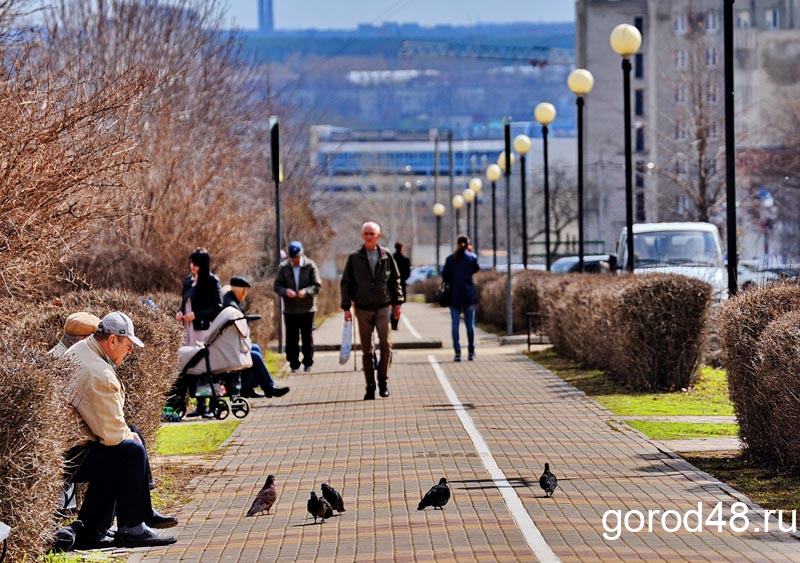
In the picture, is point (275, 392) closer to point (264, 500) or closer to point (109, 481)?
point (264, 500)

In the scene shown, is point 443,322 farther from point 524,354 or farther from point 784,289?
point 784,289

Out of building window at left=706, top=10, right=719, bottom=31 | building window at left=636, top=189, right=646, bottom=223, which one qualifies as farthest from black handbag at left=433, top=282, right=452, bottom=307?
building window at left=706, top=10, right=719, bottom=31

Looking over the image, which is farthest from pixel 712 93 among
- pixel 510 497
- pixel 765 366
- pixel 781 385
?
→ pixel 510 497

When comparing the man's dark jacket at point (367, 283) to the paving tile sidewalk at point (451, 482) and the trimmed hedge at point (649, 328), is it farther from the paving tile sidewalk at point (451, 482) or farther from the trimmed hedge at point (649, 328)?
the trimmed hedge at point (649, 328)

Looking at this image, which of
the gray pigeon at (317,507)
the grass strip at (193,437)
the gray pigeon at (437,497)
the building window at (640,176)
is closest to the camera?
the gray pigeon at (317,507)

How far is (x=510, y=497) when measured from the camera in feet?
32.8

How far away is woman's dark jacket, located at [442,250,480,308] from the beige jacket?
47.3 feet

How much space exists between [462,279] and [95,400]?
48.2ft

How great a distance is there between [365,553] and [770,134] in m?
63.4

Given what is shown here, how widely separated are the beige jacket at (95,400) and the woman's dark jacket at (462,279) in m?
14.4

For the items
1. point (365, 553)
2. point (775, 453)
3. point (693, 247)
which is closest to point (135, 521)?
point (365, 553)

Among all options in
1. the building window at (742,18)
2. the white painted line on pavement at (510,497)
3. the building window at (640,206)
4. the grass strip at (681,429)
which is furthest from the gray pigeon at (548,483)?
the building window at (742,18)

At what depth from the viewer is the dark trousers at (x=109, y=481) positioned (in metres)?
9.05

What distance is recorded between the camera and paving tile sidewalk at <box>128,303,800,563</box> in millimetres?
8453
